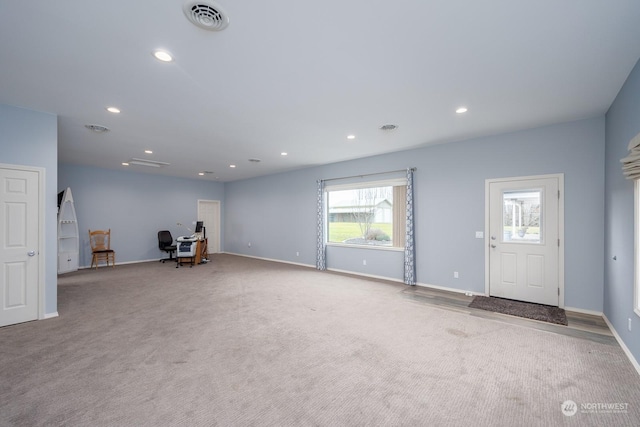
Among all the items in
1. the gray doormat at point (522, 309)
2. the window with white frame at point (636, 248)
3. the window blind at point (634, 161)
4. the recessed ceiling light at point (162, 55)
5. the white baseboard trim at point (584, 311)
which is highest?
the recessed ceiling light at point (162, 55)

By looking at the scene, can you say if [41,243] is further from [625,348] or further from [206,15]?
[625,348]

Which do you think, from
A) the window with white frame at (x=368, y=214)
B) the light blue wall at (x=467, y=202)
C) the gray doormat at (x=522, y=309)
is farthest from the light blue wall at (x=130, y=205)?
the gray doormat at (x=522, y=309)

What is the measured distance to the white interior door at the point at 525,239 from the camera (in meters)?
4.16

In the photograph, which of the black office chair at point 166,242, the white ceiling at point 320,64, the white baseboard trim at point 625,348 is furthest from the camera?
the black office chair at point 166,242

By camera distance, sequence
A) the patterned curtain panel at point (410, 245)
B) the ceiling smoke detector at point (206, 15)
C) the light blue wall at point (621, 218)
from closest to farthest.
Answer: the ceiling smoke detector at point (206, 15), the light blue wall at point (621, 218), the patterned curtain panel at point (410, 245)

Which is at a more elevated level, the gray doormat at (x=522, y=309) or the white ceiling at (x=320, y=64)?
the white ceiling at (x=320, y=64)

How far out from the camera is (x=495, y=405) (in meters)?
2.03

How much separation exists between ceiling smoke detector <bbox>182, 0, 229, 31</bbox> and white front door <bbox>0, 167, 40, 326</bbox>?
11.3 ft

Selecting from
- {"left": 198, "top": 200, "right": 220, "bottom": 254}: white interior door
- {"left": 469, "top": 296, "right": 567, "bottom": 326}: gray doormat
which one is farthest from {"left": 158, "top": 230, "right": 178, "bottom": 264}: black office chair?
{"left": 469, "top": 296, "right": 567, "bottom": 326}: gray doormat

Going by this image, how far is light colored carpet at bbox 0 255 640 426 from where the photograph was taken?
194 cm

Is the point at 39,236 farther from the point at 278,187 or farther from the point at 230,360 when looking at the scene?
the point at 278,187

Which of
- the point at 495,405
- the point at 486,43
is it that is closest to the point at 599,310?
the point at 495,405

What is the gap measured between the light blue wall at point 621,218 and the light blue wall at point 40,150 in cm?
663

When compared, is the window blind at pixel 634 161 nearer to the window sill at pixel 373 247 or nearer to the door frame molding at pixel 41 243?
the window sill at pixel 373 247
